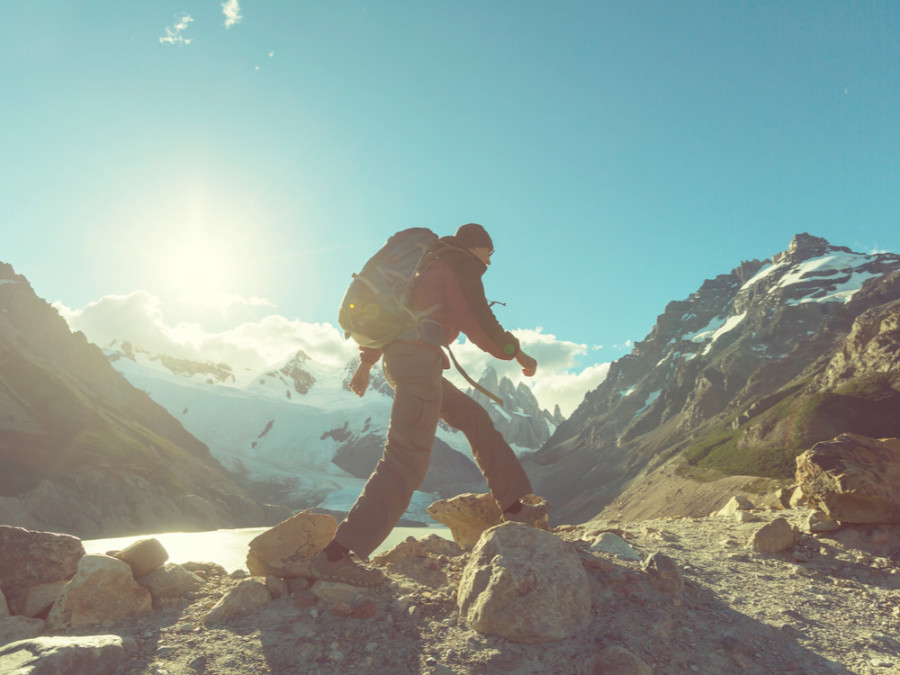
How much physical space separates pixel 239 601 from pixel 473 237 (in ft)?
12.2

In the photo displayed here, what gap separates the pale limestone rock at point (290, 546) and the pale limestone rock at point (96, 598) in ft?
2.95

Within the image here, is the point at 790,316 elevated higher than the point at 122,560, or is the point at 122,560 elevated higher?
the point at 790,316

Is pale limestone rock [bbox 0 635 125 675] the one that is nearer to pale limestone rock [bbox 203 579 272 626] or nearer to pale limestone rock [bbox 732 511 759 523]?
pale limestone rock [bbox 203 579 272 626]

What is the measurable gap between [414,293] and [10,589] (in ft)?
13.8

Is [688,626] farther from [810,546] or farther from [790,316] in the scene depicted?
[790,316]

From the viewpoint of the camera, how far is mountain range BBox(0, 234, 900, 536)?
231ft

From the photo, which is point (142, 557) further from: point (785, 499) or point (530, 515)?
point (785, 499)

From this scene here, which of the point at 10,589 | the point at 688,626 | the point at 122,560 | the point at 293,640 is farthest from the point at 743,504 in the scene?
the point at 10,589

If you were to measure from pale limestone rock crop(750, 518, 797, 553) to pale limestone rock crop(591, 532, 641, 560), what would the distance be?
1.40m

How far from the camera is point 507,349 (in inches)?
182

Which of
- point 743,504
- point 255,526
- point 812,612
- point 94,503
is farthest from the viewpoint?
point 255,526

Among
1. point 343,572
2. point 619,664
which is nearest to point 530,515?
point 343,572

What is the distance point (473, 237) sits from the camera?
4867 millimetres

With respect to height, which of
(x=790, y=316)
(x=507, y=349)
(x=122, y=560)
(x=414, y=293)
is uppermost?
(x=790, y=316)
